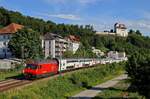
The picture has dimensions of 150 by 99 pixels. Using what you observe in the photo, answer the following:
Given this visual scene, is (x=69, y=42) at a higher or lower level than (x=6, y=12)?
lower

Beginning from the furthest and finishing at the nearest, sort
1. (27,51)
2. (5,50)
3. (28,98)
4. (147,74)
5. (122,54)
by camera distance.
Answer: (122,54) < (5,50) < (27,51) < (147,74) < (28,98)

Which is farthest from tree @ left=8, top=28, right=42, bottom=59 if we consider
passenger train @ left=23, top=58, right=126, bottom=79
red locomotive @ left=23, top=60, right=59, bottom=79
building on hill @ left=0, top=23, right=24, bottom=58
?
red locomotive @ left=23, top=60, right=59, bottom=79

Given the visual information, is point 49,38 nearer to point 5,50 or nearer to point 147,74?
point 5,50

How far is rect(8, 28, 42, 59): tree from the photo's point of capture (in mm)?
99525

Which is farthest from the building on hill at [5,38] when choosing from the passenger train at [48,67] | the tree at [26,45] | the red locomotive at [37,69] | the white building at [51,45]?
the red locomotive at [37,69]

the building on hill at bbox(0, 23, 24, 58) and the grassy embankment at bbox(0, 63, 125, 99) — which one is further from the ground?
the building on hill at bbox(0, 23, 24, 58)

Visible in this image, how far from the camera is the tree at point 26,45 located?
9953 cm

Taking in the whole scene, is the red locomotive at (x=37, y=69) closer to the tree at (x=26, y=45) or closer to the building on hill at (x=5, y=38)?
the tree at (x=26, y=45)

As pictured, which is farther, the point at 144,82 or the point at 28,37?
the point at 28,37

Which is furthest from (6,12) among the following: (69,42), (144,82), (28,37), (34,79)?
(144,82)

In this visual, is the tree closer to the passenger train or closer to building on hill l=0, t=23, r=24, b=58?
the passenger train

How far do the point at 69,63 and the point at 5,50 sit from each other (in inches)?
2264

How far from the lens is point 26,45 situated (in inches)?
3959

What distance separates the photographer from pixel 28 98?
3916cm
